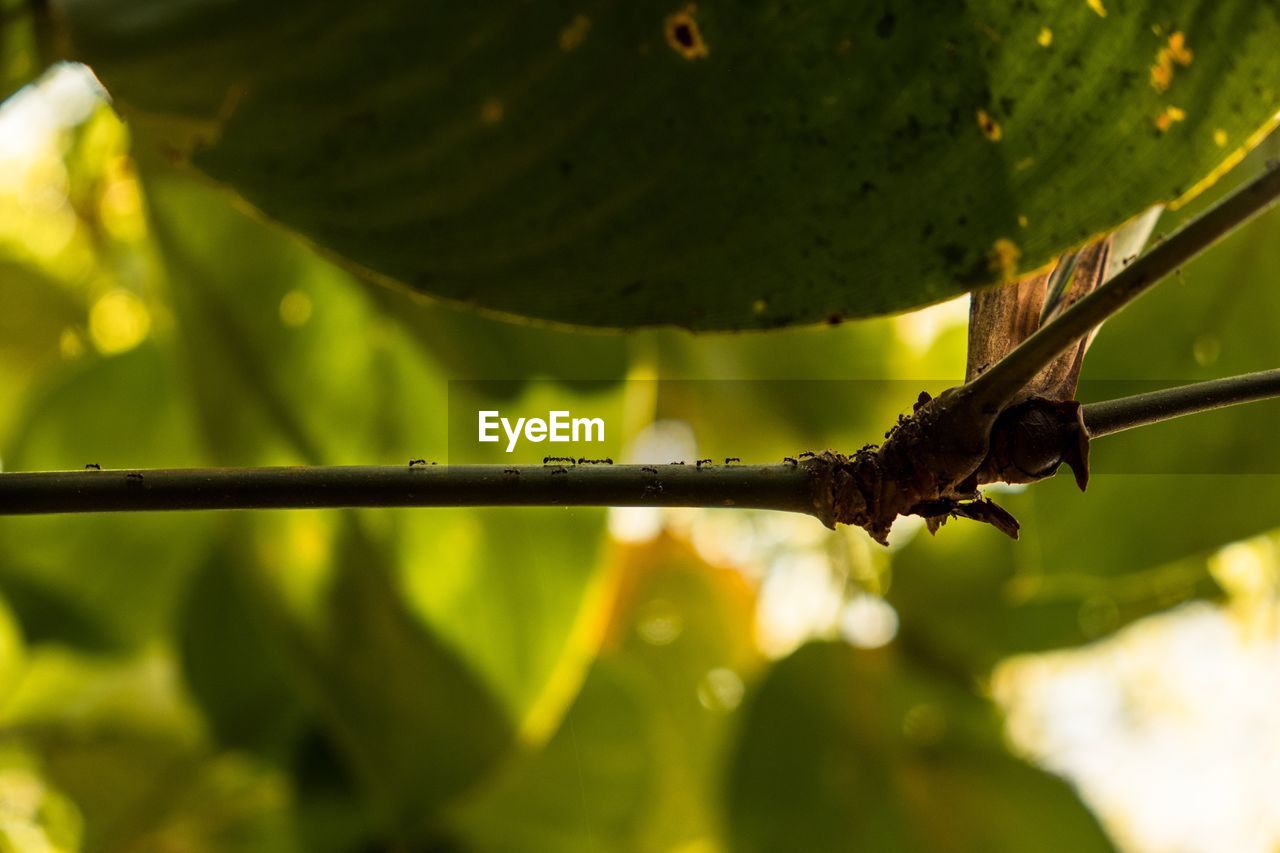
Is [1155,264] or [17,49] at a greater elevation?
[17,49]

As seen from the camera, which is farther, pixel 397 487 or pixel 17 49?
pixel 17 49

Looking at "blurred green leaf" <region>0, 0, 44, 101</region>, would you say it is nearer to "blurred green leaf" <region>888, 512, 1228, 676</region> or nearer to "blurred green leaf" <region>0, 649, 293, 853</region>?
"blurred green leaf" <region>0, 649, 293, 853</region>

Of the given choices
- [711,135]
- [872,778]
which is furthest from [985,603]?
[711,135]

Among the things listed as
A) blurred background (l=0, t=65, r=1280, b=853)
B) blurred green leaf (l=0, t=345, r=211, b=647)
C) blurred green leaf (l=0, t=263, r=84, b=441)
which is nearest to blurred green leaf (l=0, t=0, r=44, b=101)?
blurred background (l=0, t=65, r=1280, b=853)

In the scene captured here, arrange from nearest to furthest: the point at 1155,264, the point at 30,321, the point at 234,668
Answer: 1. the point at 1155,264
2. the point at 234,668
3. the point at 30,321

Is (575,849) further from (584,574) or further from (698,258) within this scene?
(698,258)

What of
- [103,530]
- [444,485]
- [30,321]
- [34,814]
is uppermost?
[30,321]

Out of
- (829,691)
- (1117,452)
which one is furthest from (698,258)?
(829,691)

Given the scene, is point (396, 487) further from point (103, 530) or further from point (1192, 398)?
point (103, 530)
